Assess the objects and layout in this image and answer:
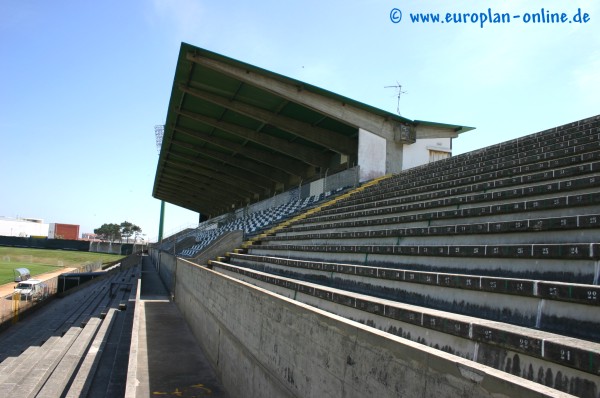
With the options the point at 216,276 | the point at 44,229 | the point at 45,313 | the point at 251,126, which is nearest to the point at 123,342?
the point at 216,276

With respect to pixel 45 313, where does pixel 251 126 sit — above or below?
above

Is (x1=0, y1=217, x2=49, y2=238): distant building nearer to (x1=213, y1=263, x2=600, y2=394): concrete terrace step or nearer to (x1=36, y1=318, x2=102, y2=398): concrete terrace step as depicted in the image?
(x1=36, y1=318, x2=102, y2=398): concrete terrace step

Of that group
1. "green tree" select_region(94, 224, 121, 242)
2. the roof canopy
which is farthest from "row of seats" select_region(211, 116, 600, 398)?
"green tree" select_region(94, 224, 121, 242)

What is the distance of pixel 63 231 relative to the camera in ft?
427

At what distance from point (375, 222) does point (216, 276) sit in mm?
3016

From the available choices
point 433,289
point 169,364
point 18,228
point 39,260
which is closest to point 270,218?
point 169,364

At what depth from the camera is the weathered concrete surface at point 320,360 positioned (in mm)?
2258

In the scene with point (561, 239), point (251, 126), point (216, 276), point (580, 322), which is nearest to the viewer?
point (580, 322)

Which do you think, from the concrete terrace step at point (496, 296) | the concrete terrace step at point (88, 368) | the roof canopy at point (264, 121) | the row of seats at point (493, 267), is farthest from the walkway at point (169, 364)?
the roof canopy at point (264, 121)

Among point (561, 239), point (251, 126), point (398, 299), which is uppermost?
point (251, 126)

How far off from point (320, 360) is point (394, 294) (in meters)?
1.50

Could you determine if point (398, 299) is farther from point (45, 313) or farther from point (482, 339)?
point (45, 313)

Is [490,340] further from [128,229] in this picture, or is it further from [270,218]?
[128,229]

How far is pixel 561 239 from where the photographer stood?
4.17 m
